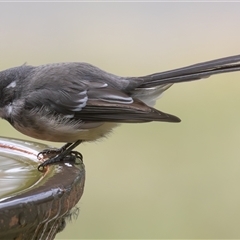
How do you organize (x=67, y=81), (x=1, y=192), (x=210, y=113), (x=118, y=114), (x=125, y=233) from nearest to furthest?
1. (x=1, y=192)
2. (x=118, y=114)
3. (x=67, y=81)
4. (x=125, y=233)
5. (x=210, y=113)

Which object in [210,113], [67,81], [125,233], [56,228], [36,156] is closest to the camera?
[56,228]

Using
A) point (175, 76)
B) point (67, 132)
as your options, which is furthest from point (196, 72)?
point (67, 132)

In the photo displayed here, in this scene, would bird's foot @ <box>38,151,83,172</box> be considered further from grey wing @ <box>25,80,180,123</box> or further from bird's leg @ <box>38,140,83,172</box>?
grey wing @ <box>25,80,180,123</box>

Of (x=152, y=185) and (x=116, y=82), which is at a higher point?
(x=116, y=82)

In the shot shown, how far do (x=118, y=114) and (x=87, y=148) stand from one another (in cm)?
190

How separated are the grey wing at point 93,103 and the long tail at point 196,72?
0.14 meters

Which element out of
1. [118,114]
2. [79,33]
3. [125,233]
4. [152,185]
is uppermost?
[79,33]

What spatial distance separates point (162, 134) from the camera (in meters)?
4.10

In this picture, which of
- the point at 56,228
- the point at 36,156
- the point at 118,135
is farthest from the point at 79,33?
the point at 56,228

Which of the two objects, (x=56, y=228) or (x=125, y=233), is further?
(x=125, y=233)

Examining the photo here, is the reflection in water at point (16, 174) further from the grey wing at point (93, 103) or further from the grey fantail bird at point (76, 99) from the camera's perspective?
the grey wing at point (93, 103)

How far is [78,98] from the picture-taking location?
237cm

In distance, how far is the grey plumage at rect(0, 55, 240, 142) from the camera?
2.29 m

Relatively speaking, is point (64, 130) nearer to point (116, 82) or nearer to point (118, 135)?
point (116, 82)
